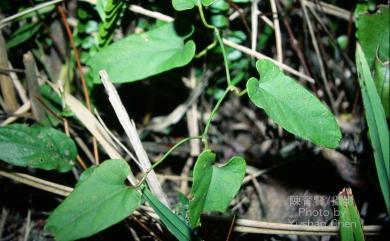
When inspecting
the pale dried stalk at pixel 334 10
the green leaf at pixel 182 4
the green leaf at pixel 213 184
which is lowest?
the green leaf at pixel 213 184

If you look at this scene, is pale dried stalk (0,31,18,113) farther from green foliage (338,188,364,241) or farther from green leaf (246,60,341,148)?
green foliage (338,188,364,241)

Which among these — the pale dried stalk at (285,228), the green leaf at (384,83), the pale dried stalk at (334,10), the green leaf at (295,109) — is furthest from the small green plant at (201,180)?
the pale dried stalk at (334,10)

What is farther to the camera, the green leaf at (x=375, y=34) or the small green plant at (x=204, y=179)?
the green leaf at (x=375, y=34)

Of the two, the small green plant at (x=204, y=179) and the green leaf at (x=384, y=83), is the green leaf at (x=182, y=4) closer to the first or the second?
the small green plant at (x=204, y=179)

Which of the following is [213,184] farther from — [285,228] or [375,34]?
[375,34]

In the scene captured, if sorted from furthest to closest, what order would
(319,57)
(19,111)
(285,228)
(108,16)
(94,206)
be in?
(319,57) < (19,111) < (108,16) < (285,228) < (94,206)

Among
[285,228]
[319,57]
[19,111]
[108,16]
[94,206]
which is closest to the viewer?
[94,206]

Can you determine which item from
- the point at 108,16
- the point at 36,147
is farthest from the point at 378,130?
the point at 36,147

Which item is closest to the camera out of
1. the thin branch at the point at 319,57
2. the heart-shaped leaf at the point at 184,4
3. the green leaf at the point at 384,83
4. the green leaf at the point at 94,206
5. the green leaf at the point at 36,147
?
the green leaf at the point at 94,206
